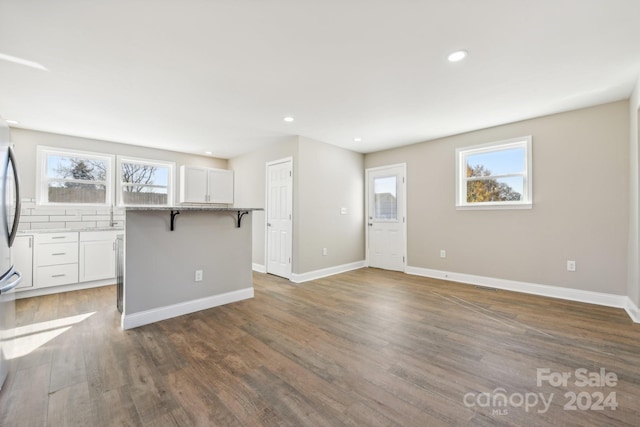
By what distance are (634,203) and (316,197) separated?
157 inches

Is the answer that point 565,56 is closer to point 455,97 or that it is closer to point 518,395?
point 455,97

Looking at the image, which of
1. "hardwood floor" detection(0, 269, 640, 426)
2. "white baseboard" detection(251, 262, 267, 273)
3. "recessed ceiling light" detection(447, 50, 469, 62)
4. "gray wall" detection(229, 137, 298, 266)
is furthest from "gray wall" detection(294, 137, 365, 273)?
"recessed ceiling light" detection(447, 50, 469, 62)

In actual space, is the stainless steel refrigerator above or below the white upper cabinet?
below

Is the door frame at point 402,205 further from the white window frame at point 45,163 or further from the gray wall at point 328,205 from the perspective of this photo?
the white window frame at point 45,163

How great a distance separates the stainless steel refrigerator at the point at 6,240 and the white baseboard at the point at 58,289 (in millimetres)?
1718

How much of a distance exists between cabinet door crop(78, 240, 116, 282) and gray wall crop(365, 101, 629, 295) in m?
Answer: 5.49

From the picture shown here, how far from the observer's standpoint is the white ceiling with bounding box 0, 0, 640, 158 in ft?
5.96

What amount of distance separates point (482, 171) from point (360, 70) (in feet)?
9.69

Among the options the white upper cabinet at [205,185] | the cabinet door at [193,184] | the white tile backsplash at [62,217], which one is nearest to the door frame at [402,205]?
the white upper cabinet at [205,185]

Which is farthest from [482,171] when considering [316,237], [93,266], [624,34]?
[93,266]

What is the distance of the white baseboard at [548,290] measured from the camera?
3.17m

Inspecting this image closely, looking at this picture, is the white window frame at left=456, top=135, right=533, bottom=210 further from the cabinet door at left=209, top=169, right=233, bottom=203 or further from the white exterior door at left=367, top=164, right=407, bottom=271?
the cabinet door at left=209, top=169, right=233, bottom=203

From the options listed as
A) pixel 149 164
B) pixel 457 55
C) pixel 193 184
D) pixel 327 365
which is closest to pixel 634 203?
pixel 457 55

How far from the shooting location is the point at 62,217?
4453mm
